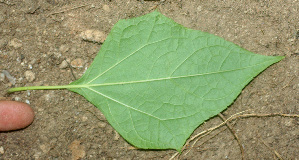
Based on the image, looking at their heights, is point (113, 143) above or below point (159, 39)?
below

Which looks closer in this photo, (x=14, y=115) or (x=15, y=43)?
(x=14, y=115)

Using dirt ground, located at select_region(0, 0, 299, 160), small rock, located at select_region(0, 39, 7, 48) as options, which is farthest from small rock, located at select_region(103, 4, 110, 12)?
small rock, located at select_region(0, 39, 7, 48)

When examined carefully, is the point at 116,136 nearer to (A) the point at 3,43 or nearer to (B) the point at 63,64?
(B) the point at 63,64

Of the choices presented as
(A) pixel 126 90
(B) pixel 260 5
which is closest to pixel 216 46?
(B) pixel 260 5

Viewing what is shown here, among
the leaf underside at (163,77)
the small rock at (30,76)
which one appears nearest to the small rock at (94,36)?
the leaf underside at (163,77)

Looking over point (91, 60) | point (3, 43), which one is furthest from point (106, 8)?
point (3, 43)

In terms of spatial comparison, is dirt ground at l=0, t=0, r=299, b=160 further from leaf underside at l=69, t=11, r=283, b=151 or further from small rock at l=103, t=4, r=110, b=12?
leaf underside at l=69, t=11, r=283, b=151

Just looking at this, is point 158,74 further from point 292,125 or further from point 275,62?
point 292,125
